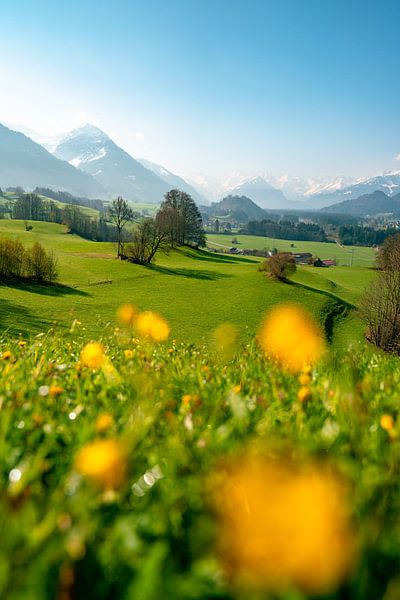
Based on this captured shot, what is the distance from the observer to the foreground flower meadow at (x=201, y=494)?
1277 mm

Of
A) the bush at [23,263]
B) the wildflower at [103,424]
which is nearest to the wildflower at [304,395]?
the wildflower at [103,424]

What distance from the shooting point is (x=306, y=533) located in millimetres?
1384

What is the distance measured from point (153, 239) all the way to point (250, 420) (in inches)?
2807

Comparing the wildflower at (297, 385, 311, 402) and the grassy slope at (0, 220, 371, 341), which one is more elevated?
the wildflower at (297, 385, 311, 402)

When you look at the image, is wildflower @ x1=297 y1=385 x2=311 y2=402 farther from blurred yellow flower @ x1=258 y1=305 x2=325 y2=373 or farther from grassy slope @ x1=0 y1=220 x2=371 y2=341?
grassy slope @ x1=0 y1=220 x2=371 y2=341

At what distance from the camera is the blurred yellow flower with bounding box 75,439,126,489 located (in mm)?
1807

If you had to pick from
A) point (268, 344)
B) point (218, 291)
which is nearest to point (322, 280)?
point (218, 291)

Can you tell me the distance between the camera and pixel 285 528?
140 centimetres

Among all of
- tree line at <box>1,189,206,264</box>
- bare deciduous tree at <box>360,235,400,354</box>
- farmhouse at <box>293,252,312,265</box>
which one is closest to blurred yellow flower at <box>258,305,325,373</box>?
bare deciduous tree at <box>360,235,400,354</box>

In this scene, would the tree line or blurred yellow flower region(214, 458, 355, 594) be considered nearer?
blurred yellow flower region(214, 458, 355, 594)

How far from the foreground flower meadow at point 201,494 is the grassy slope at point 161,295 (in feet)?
73.4

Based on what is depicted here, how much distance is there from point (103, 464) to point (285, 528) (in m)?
0.91

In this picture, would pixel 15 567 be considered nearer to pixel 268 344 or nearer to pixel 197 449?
pixel 197 449

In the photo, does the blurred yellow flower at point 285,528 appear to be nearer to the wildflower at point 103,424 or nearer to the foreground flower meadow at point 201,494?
the foreground flower meadow at point 201,494
